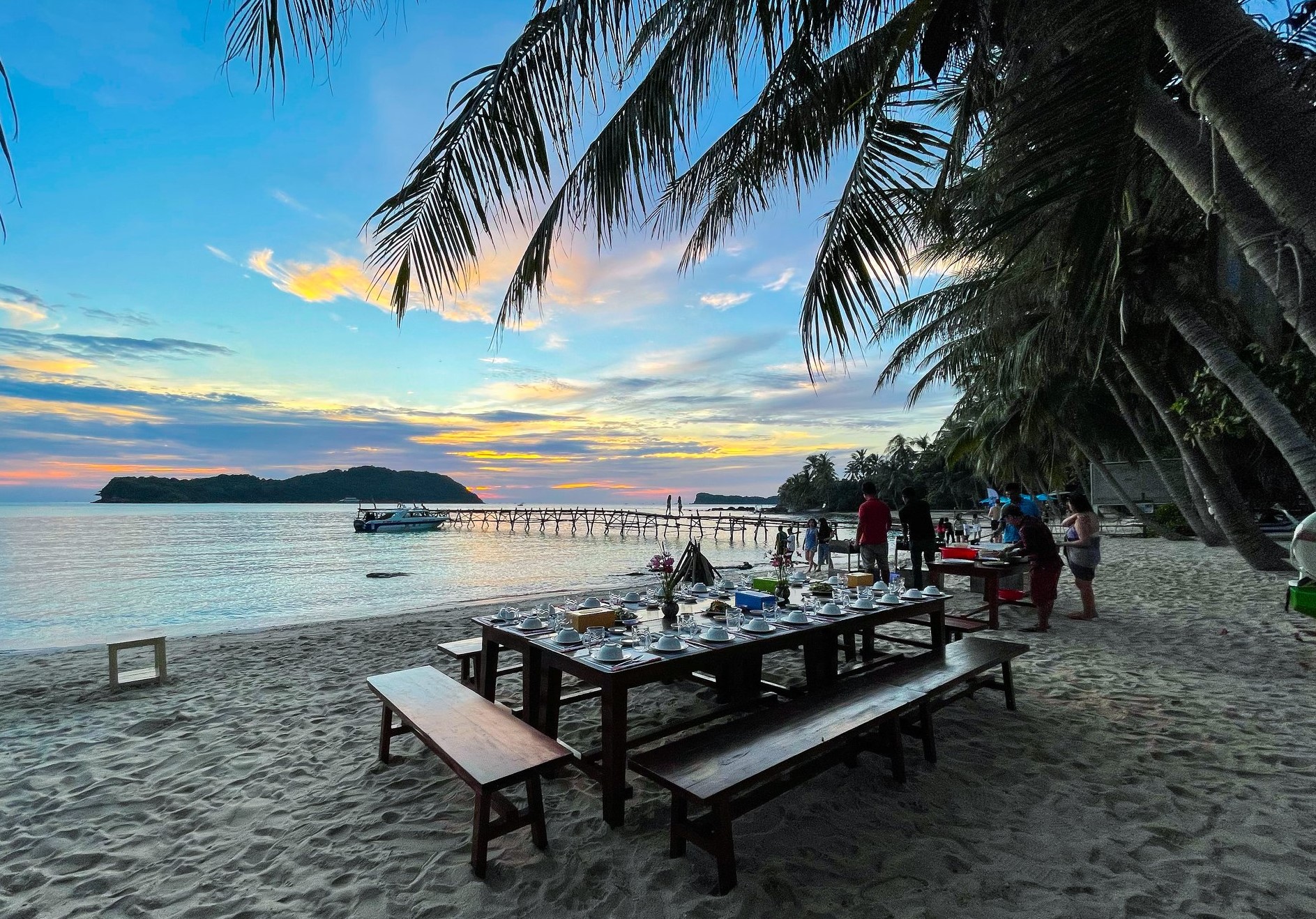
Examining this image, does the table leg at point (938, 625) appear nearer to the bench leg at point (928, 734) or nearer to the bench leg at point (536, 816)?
the bench leg at point (928, 734)

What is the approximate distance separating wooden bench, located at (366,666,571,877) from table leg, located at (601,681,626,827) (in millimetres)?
257

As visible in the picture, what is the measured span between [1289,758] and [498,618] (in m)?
4.66

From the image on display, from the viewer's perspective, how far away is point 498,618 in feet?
12.3

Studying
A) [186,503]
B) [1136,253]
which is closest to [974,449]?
[1136,253]

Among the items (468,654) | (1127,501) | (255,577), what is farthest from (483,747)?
(1127,501)

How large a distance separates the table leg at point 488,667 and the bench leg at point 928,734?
8.34ft

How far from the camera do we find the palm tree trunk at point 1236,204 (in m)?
2.19

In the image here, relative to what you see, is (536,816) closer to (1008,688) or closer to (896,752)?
(896,752)

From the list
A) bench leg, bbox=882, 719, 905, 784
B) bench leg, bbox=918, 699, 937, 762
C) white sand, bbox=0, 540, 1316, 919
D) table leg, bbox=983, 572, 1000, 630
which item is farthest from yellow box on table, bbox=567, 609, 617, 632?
table leg, bbox=983, 572, 1000, 630

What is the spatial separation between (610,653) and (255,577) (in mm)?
19605

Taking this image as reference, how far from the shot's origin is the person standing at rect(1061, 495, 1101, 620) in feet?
21.6

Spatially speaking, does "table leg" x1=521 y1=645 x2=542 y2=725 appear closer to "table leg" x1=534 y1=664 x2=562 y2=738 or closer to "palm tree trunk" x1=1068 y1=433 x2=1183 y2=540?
"table leg" x1=534 y1=664 x2=562 y2=738

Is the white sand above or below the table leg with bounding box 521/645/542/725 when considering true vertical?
below

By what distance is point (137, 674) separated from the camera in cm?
543
